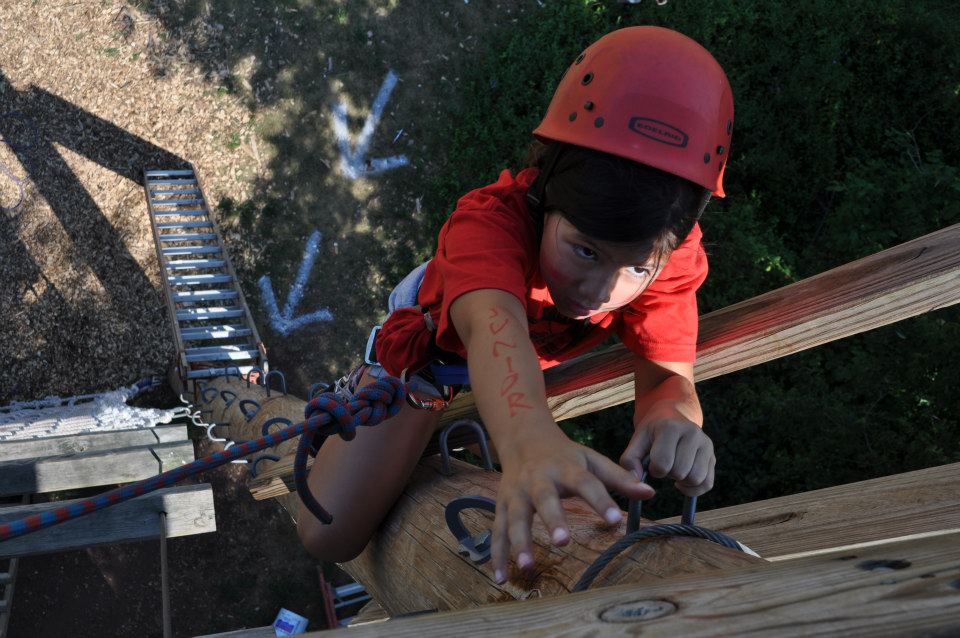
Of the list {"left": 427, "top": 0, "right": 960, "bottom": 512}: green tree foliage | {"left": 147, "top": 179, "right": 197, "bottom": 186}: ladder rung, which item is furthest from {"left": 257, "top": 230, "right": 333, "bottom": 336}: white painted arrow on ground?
{"left": 427, "top": 0, "right": 960, "bottom": 512}: green tree foliage

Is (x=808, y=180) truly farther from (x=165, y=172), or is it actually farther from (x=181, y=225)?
(x=165, y=172)

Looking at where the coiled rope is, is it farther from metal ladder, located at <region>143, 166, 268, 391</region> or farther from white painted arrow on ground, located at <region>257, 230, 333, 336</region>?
white painted arrow on ground, located at <region>257, 230, 333, 336</region>

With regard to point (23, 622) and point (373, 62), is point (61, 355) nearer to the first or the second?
point (23, 622)

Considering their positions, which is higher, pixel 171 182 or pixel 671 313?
pixel 171 182

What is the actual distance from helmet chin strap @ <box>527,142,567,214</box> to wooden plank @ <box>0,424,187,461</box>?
9.12ft

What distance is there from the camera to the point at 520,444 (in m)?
1.35

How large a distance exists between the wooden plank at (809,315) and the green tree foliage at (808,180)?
2.84 meters

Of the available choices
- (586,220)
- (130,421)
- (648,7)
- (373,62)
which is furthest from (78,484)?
(648,7)

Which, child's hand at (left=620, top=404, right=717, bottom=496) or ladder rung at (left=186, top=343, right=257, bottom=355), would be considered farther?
ladder rung at (left=186, top=343, right=257, bottom=355)

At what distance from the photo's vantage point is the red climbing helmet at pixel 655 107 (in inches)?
76.6

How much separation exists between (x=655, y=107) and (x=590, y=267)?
17.6 inches

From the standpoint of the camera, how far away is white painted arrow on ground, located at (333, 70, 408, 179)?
7.22 meters

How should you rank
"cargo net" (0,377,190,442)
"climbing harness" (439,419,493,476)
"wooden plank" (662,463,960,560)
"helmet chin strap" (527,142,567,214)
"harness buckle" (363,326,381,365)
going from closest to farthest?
1. "wooden plank" (662,463,960,560)
2. "helmet chin strap" (527,142,567,214)
3. "climbing harness" (439,419,493,476)
4. "harness buckle" (363,326,381,365)
5. "cargo net" (0,377,190,442)

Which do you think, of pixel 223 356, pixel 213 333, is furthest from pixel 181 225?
pixel 223 356
